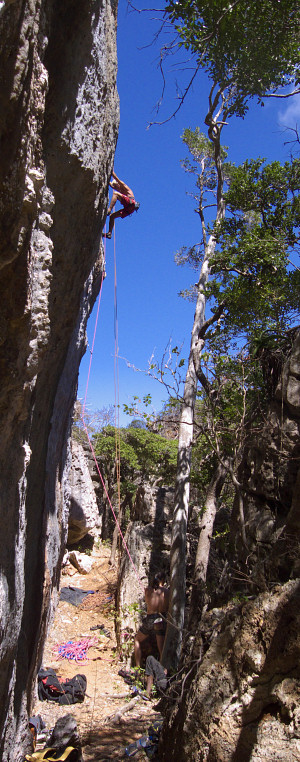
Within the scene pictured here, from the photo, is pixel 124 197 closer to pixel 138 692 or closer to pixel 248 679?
pixel 248 679

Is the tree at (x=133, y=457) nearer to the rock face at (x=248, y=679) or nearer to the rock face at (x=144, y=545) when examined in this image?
the rock face at (x=144, y=545)

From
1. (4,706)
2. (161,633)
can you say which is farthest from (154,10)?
(161,633)

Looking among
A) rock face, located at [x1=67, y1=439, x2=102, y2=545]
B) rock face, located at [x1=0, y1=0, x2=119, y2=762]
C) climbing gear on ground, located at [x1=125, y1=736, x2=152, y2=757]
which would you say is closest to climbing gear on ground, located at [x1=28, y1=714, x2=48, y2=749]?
rock face, located at [x1=0, y1=0, x2=119, y2=762]

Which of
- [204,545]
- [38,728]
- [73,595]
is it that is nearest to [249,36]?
[204,545]

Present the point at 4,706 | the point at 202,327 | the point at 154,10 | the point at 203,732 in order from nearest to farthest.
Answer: the point at 203,732
the point at 4,706
the point at 154,10
the point at 202,327

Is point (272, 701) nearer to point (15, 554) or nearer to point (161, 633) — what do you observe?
point (15, 554)

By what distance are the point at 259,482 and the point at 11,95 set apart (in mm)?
3804

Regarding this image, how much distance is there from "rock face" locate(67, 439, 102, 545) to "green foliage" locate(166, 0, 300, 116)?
8675 mm

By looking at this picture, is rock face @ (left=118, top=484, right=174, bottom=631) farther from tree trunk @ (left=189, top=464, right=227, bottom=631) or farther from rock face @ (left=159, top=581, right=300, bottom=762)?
rock face @ (left=159, top=581, right=300, bottom=762)

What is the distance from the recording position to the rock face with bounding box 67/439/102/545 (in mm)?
11953

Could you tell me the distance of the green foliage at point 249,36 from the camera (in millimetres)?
6230

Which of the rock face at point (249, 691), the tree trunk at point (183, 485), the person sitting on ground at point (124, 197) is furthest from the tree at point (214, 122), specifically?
the rock face at point (249, 691)

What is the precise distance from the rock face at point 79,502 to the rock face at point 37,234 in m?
6.37

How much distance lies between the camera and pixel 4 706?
3205 millimetres
